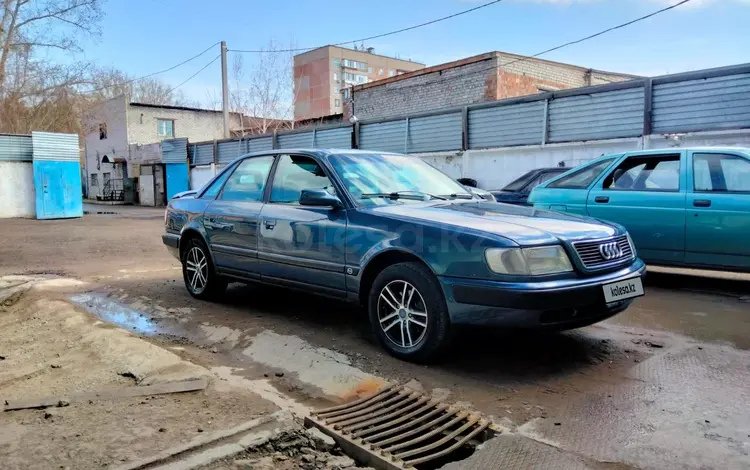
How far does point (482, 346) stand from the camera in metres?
4.13

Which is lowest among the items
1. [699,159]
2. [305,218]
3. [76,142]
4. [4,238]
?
[4,238]

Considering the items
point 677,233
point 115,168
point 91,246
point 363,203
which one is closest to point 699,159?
point 677,233

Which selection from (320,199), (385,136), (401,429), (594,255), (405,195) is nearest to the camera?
(401,429)

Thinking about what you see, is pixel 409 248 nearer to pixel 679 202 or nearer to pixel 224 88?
pixel 679 202

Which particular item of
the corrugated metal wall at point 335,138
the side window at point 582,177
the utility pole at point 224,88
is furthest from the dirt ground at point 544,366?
the utility pole at point 224,88

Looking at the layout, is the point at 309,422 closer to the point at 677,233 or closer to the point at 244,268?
the point at 244,268

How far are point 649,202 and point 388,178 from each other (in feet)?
10.6

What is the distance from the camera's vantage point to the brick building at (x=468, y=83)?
64.3ft

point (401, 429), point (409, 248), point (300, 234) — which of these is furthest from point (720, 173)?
point (401, 429)

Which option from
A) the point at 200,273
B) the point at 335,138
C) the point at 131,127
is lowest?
the point at 200,273

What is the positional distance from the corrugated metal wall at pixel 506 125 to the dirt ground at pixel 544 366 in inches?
249

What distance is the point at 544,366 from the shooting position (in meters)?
3.70

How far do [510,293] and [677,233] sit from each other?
3.54 m

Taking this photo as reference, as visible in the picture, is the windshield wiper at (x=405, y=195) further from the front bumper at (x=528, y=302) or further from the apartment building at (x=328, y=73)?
the apartment building at (x=328, y=73)
